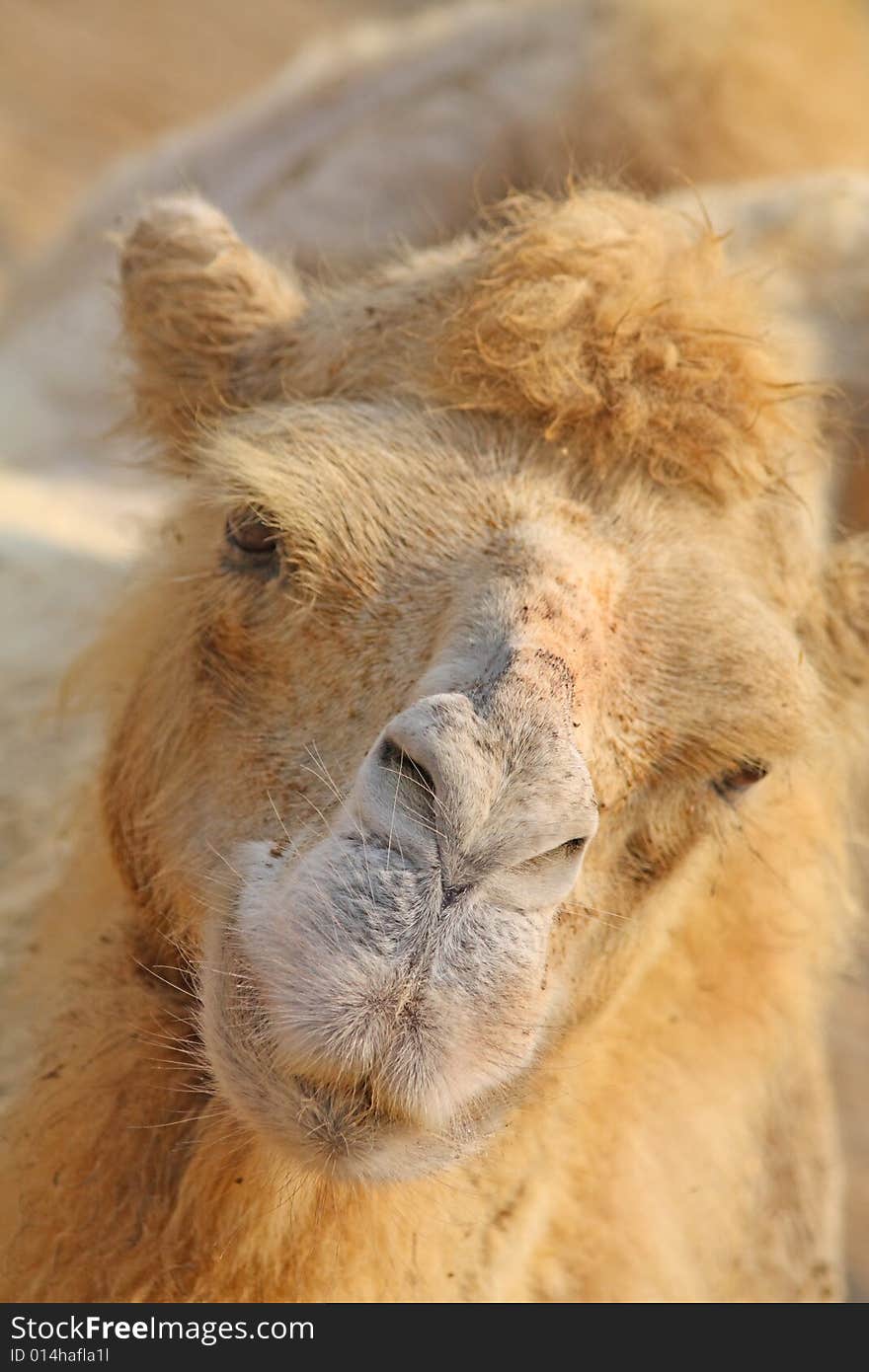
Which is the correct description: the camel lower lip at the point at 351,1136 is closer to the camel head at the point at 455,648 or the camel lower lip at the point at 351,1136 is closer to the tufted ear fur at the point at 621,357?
the camel head at the point at 455,648

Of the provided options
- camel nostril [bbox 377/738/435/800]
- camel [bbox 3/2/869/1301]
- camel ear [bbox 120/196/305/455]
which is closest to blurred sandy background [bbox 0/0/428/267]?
camel ear [bbox 120/196/305/455]

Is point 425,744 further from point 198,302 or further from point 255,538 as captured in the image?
point 198,302

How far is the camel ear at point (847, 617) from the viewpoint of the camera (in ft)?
9.19

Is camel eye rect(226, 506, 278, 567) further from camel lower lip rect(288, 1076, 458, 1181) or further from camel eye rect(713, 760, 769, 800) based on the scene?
camel lower lip rect(288, 1076, 458, 1181)

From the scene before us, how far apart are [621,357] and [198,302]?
86 centimetres

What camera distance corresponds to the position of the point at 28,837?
348 cm

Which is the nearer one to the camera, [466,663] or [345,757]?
[466,663]

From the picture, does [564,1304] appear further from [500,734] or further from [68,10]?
[68,10]

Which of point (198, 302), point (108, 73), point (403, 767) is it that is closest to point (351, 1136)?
point (403, 767)

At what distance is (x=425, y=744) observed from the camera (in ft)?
5.87

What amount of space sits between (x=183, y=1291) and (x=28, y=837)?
1387 millimetres

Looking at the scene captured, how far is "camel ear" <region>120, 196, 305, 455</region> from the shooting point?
2.87m

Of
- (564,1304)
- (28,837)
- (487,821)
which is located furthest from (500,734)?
(28,837)

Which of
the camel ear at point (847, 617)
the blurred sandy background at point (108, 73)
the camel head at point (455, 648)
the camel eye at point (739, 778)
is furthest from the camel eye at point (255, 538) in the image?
the blurred sandy background at point (108, 73)
